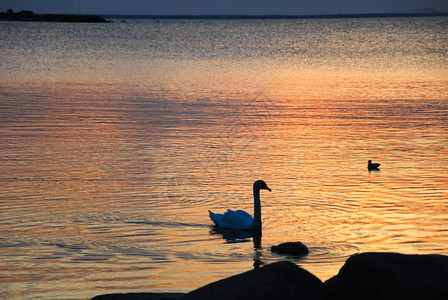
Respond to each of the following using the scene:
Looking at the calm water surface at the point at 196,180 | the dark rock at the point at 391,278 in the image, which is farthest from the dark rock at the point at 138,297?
the dark rock at the point at 391,278

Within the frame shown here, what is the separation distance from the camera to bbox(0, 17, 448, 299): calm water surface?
11.6m

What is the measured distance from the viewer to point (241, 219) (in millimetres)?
13531

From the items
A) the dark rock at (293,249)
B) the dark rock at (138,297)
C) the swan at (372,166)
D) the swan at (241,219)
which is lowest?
the dark rock at (138,297)

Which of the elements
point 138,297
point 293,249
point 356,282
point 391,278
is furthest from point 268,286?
point 293,249

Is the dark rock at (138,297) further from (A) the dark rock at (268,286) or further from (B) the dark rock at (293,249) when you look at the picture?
(B) the dark rock at (293,249)

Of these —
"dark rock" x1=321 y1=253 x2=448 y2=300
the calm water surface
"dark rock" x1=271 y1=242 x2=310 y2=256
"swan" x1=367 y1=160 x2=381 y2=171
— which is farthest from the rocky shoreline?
"swan" x1=367 y1=160 x2=381 y2=171

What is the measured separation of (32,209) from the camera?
14461 mm

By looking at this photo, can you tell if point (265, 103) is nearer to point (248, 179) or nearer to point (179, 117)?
point (179, 117)

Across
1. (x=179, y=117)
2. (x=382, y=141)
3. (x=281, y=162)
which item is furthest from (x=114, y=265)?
(x=179, y=117)

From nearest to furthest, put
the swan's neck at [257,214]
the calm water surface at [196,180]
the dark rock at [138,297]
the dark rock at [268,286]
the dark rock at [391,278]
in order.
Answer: the dark rock at [391,278], the dark rock at [268,286], the dark rock at [138,297], the calm water surface at [196,180], the swan's neck at [257,214]

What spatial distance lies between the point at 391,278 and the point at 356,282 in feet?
1.23

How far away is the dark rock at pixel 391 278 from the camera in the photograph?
7.59 meters

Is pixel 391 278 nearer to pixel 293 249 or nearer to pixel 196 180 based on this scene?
pixel 293 249

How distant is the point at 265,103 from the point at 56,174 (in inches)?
614
